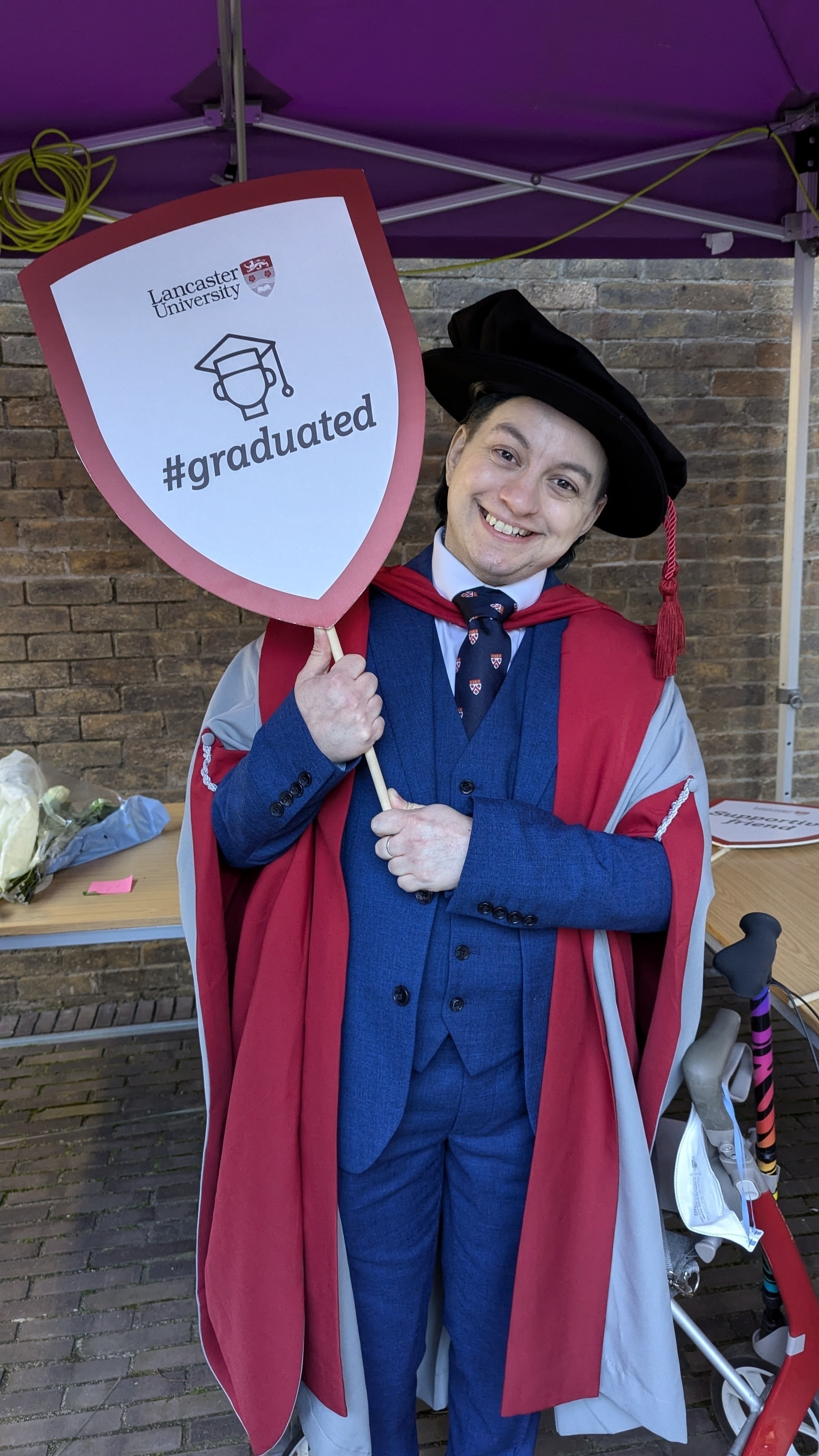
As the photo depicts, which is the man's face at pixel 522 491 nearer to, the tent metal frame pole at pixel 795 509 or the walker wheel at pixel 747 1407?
the walker wheel at pixel 747 1407

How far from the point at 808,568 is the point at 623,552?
0.77 metres

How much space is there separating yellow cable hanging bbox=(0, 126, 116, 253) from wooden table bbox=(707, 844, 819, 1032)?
223 cm

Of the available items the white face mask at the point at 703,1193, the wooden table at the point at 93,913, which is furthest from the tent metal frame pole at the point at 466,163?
the white face mask at the point at 703,1193

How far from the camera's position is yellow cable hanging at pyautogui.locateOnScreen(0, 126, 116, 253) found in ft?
7.51

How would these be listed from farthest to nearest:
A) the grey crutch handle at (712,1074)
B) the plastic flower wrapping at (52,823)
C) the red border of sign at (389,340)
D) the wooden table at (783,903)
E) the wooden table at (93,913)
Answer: the plastic flower wrapping at (52,823)
the wooden table at (93,913)
the wooden table at (783,903)
the grey crutch handle at (712,1074)
the red border of sign at (389,340)

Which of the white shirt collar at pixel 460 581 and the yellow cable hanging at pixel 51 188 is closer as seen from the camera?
the white shirt collar at pixel 460 581

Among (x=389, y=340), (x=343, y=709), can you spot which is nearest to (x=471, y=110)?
(x=389, y=340)

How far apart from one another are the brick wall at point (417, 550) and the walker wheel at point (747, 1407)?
2.30 m

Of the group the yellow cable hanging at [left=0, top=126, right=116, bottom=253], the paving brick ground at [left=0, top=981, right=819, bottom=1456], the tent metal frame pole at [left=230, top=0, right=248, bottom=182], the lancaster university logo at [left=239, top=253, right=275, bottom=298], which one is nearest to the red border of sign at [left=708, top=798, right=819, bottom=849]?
the paving brick ground at [left=0, top=981, right=819, bottom=1456]

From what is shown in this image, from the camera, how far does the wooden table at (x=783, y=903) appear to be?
1.84m

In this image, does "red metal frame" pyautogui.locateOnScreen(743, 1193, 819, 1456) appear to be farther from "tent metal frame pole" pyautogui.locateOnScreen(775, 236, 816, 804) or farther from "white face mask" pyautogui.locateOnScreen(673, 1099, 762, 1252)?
"tent metal frame pole" pyautogui.locateOnScreen(775, 236, 816, 804)

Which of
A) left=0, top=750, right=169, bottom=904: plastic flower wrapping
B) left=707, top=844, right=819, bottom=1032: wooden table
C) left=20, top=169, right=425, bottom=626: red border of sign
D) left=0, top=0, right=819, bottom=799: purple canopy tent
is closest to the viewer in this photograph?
left=20, top=169, right=425, bottom=626: red border of sign

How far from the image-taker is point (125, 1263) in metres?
2.48

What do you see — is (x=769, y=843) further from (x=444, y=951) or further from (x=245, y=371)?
(x=245, y=371)
